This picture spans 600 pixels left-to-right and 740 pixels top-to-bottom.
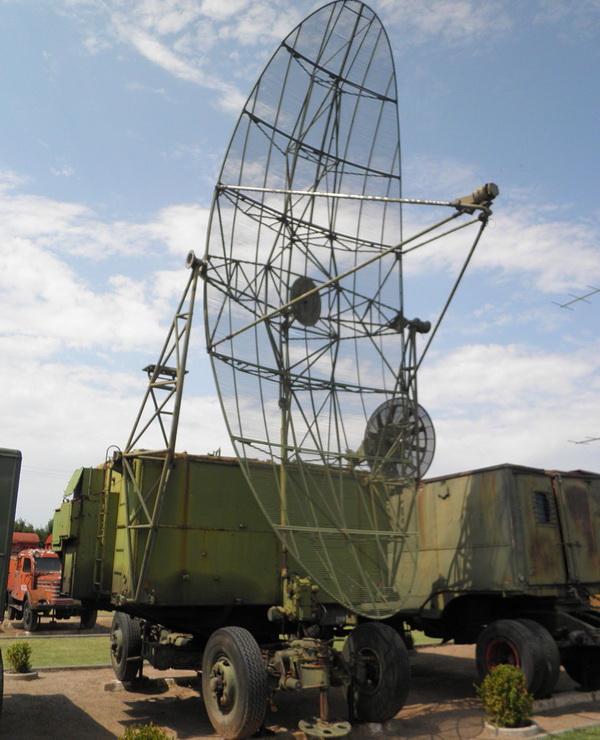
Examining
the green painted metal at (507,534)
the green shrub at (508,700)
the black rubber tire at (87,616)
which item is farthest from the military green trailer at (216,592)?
the green painted metal at (507,534)

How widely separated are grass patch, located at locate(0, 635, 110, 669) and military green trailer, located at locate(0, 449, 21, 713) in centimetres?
708

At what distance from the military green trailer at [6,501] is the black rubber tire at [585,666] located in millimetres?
10269

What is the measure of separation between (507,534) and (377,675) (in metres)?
3.65

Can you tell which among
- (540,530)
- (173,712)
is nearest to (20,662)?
(173,712)

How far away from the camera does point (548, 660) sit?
1133 centimetres

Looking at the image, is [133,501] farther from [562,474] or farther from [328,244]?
[562,474]

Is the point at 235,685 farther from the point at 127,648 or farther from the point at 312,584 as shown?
the point at 127,648

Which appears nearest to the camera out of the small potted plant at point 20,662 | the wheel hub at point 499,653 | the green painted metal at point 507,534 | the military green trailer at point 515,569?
the wheel hub at point 499,653

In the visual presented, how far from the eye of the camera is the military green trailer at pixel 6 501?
8.63 metres

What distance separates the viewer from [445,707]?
39.0 feet

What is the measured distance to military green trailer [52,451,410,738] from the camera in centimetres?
944

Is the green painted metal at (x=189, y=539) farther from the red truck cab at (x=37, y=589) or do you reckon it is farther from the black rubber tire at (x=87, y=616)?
the red truck cab at (x=37, y=589)

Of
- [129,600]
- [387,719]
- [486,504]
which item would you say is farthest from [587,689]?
[129,600]

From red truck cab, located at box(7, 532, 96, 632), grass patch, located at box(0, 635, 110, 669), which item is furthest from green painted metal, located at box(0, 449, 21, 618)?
red truck cab, located at box(7, 532, 96, 632)
